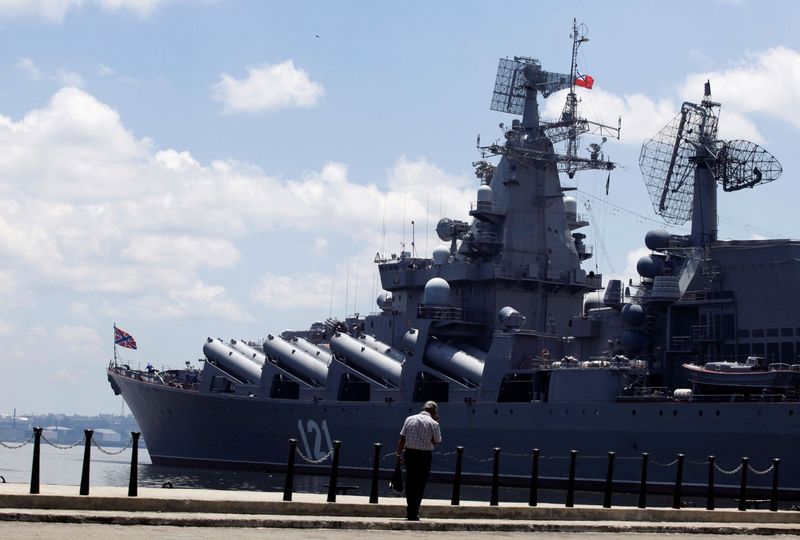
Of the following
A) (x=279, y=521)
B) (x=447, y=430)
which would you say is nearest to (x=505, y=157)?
(x=447, y=430)

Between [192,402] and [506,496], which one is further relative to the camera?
[192,402]

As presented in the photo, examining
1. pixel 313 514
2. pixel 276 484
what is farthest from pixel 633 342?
pixel 313 514

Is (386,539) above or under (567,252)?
under

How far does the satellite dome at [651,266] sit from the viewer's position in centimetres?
4203

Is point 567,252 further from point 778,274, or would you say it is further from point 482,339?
point 778,274

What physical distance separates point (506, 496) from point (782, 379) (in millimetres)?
9203

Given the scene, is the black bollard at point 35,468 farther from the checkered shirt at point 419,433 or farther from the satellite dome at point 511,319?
the satellite dome at point 511,319

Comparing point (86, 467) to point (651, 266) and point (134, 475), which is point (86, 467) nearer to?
point (134, 475)

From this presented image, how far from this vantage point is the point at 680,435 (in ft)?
121

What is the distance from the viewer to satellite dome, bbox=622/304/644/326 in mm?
41906

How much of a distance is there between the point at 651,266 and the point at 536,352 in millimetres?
5355

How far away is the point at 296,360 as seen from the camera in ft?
167

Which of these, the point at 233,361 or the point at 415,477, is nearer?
the point at 415,477

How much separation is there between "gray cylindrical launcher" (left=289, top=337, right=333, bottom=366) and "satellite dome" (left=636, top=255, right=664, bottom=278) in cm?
1431
